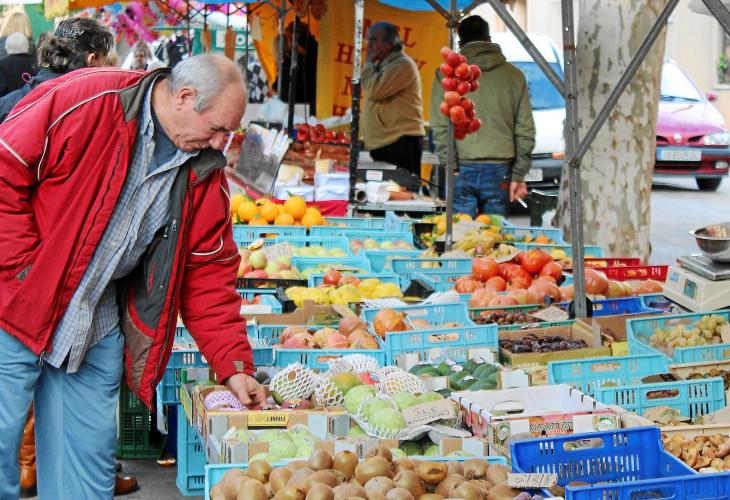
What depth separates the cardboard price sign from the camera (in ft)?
13.1

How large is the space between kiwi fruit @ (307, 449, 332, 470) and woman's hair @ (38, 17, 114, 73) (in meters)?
2.54

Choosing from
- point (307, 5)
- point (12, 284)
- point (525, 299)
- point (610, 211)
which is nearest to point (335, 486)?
point (12, 284)

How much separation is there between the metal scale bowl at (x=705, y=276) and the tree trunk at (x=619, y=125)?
10.9ft

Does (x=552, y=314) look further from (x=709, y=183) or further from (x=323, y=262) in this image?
(x=709, y=183)

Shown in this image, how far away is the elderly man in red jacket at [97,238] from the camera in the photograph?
10.8 ft

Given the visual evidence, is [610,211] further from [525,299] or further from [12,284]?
[12,284]

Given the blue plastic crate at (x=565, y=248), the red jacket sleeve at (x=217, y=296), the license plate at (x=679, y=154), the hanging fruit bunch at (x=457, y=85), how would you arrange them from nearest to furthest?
the red jacket sleeve at (x=217, y=296) → the blue plastic crate at (x=565, y=248) → the hanging fruit bunch at (x=457, y=85) → the license plate at (x=679, y=154)

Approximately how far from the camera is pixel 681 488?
3.07 meters

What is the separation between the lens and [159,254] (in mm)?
3533

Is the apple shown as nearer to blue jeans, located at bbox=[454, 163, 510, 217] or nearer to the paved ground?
blue jeans, located at bbox=[454, 163, 510, 217]

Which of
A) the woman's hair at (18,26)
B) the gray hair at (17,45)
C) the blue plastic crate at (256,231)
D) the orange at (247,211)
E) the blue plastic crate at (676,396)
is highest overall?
the woman's hair at (18,26)

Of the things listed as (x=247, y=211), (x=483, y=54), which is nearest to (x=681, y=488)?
(x=247, y=211)

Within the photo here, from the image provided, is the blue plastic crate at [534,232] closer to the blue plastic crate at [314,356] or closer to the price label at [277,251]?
the price label at [277,251]

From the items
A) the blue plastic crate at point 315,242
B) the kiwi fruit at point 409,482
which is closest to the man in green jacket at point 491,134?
the blue plastic crate at point 315,242
